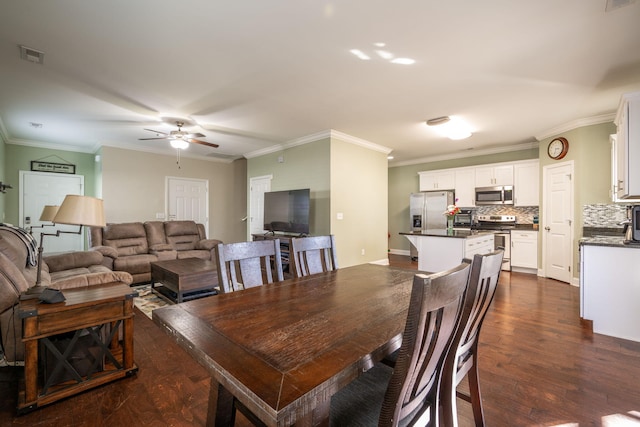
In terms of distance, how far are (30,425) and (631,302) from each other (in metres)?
4.67

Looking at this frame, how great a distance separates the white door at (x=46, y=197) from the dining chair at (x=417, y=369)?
263 inches

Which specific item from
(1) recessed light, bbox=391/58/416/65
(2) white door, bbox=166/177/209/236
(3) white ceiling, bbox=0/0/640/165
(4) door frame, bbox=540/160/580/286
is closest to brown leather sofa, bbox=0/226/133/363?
(3) white ceiling, bbox=0/0/640/165

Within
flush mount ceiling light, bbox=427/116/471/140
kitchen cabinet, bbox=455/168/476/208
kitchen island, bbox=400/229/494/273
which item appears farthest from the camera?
kitchen cabinet, bbox=455/168/476/208

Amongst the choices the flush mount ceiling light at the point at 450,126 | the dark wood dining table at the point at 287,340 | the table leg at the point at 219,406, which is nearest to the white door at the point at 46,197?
the table leg at the point at 219,406

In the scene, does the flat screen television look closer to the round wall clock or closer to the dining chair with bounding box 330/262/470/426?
the dining chair with bounding box 330/262/470/426

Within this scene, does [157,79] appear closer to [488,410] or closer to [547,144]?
[488,410]

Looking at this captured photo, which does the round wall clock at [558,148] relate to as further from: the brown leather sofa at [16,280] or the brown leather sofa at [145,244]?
the brown leather sofa at [16,280]

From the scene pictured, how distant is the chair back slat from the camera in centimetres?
71

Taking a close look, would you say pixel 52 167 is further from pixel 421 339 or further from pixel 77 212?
pixel 421 339

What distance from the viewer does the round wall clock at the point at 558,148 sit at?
15.1ft

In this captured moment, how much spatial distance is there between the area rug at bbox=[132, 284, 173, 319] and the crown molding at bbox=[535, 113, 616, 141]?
644 centimetres

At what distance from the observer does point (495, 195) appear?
19.3ft

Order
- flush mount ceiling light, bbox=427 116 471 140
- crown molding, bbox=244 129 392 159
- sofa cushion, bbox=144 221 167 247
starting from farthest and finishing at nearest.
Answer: sofa cushion, bbox=144 221 167 247, crown molding, bbox=244 129 392 159, flush mount ceiling light, bbox=427 116 471 140

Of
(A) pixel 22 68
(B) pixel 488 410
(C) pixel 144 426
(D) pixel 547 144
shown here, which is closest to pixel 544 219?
(D) pixel 547 144
